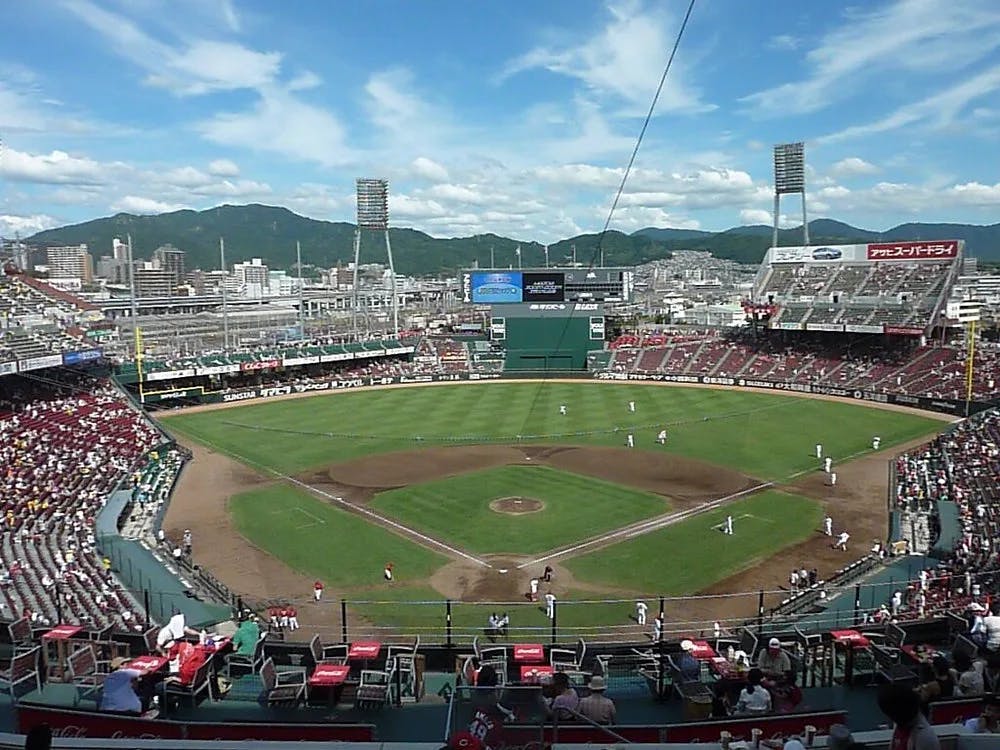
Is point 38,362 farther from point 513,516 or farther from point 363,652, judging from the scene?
point 363,652

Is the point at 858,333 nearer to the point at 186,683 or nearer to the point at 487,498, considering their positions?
the point at 487,498

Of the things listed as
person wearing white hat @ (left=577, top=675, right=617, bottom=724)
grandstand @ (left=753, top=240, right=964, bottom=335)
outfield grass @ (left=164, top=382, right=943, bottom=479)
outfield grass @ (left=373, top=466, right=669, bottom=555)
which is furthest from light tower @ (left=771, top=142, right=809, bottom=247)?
person wearing white hat @ (left=577, top=675, right=617, bottom=724)

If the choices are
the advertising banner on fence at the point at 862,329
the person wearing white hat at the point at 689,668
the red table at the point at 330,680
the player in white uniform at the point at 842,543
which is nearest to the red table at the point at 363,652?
the red table at the point at 330,680

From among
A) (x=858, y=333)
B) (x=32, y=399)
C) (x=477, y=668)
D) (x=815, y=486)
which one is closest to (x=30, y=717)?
(x=477, y=668)

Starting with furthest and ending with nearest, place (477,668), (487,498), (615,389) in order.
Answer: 1. (615,389)
2. (487,498)
3. (477,668)

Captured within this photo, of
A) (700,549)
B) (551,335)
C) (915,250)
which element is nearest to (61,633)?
(700,549)

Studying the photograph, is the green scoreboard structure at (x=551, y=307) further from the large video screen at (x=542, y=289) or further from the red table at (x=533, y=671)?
the red table at (x=533, y=671)

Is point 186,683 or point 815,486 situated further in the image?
point 815,486
